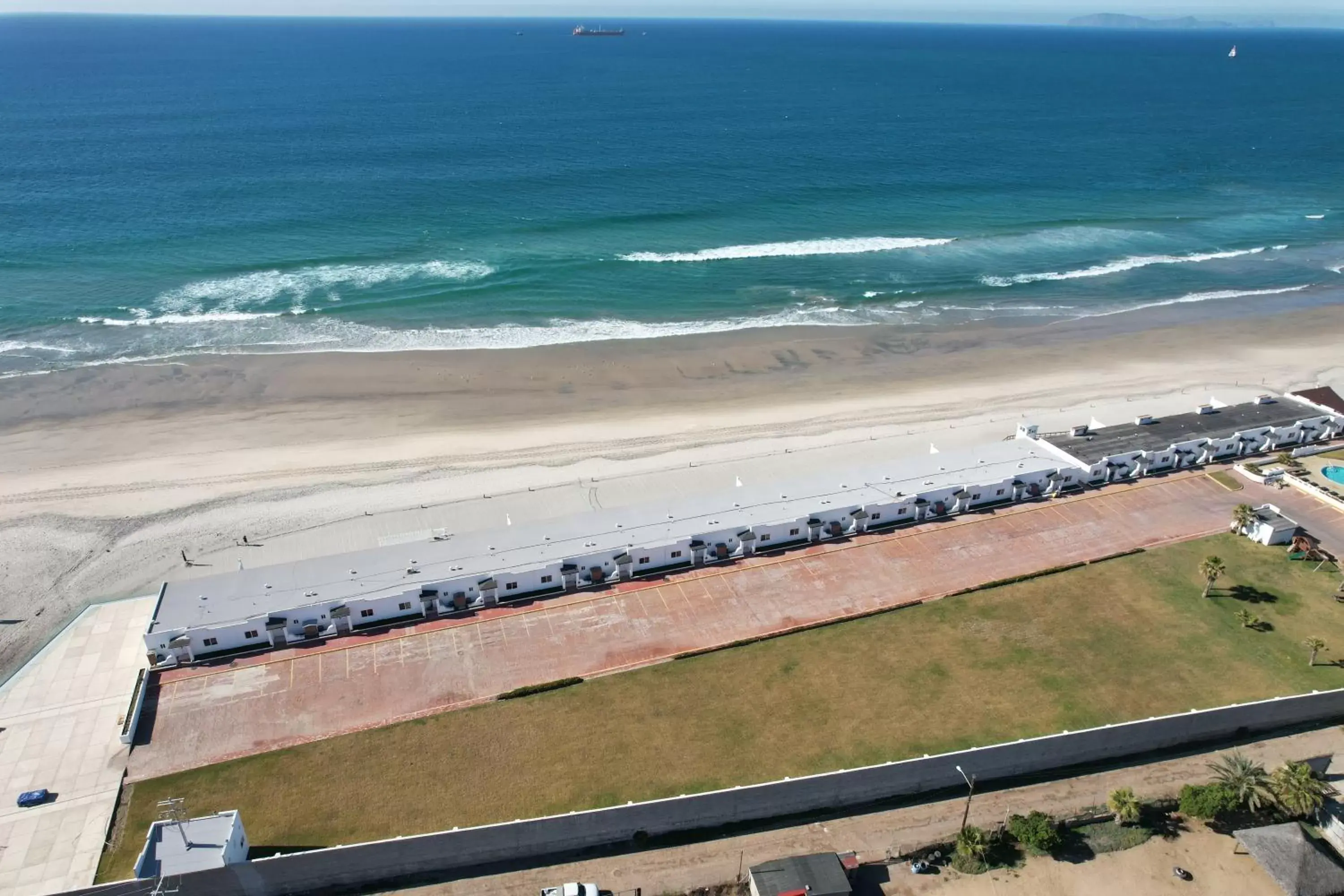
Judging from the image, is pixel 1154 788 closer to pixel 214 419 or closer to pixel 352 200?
pixel 214 419

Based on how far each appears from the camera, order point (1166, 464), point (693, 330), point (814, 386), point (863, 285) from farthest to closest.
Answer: point (863, 285)
point (693, 330)
point (814, 386)
point (1166, 464)

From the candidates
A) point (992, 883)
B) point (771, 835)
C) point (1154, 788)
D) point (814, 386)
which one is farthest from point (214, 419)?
point (1154, 788)

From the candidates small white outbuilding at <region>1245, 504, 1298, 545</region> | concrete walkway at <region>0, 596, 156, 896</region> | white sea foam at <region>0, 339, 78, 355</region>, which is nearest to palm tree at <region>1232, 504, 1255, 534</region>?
small white outbuilding at <region>1245, 504, 1298, 545</region>

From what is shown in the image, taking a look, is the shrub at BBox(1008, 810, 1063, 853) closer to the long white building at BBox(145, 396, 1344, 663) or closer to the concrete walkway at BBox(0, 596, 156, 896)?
the long white building at BBox(145, 396, 1344, 663)

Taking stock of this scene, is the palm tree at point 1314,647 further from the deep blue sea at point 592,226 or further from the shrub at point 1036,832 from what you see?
the deep blue sea at point 592,226

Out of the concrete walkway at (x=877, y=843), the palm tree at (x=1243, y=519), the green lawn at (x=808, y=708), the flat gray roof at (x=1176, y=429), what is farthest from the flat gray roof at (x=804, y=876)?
the flat gray roof at (x=1176, y=429)

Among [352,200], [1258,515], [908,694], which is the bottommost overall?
[908,694]
